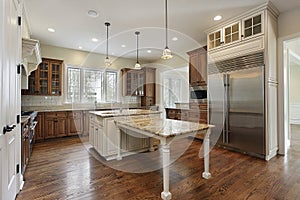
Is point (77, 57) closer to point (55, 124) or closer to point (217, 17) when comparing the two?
point (55, 124)

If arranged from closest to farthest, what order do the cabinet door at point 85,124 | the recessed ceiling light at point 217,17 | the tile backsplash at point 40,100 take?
the recessed ceiling light at point 217,17 < the tile backsplash at point 40,100 < the cabinet door at point 85,124

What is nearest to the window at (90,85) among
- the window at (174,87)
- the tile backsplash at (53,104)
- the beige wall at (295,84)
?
the tile backsplash at (53,104)

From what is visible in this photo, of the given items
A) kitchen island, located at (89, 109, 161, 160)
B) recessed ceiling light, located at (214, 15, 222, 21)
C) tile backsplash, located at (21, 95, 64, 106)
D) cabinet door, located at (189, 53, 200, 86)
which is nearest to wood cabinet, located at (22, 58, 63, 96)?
tile backsplash, located at (21, 95, 64, 106)

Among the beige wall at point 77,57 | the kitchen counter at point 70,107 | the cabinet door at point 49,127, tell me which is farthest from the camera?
the beige wall at point 77,57

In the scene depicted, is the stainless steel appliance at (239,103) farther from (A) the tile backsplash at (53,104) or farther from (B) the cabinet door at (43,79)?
(B) the cabinet door at (43,79)

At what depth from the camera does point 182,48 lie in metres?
5.55

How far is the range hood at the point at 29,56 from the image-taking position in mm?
2551

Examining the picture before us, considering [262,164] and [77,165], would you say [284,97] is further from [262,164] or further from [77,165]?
[77,165]

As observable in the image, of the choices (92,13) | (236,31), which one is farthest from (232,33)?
(92,13)

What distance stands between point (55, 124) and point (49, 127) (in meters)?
0.16

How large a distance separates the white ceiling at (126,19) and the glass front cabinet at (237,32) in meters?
0.24

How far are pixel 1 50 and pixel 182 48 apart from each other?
16.2 feet

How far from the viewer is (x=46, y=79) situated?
4.77 metres

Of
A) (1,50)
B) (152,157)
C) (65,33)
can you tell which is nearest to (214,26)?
(152,157)
